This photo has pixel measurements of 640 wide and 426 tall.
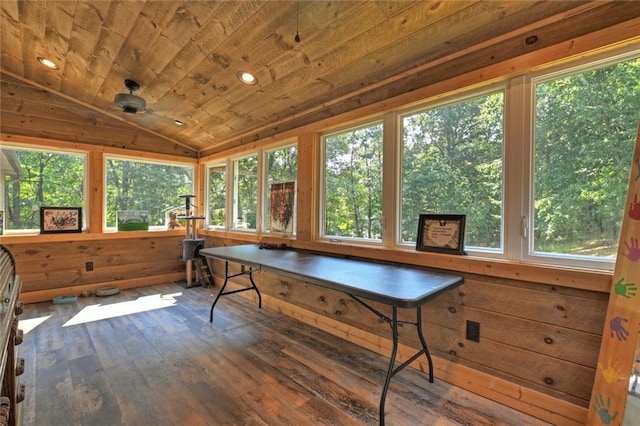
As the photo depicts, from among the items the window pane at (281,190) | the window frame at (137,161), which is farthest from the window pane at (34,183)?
the window pane at (281,190)

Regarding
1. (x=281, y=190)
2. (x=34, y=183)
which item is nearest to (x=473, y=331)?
(x=281, y=190)

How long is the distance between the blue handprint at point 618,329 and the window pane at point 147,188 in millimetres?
5291

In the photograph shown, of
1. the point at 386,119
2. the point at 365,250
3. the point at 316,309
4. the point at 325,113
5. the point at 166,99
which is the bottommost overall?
the point at 316,309

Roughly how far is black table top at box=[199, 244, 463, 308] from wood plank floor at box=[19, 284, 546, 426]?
2.42ft

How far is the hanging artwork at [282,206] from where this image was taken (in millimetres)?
3408

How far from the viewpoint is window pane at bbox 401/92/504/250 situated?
1.93 meters

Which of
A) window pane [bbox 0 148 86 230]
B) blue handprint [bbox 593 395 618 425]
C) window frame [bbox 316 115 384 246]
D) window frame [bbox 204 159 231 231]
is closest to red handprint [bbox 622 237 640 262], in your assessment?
blue handprint [bbox 593 395 618 425]

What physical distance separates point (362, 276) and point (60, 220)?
428 cm

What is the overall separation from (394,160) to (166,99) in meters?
2.77

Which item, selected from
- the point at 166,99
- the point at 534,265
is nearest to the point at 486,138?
the point at 534,265

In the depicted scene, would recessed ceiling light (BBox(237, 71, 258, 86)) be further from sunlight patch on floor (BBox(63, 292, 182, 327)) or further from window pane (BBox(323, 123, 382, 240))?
sunlight patch on floor (BBox(63, 292, 182, 327))

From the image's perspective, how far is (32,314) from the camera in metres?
3.29

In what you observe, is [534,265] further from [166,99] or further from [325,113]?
[166,99]

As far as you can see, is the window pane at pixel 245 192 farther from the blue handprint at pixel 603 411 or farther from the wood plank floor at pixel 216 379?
the blue handprint at pixel 603 411
